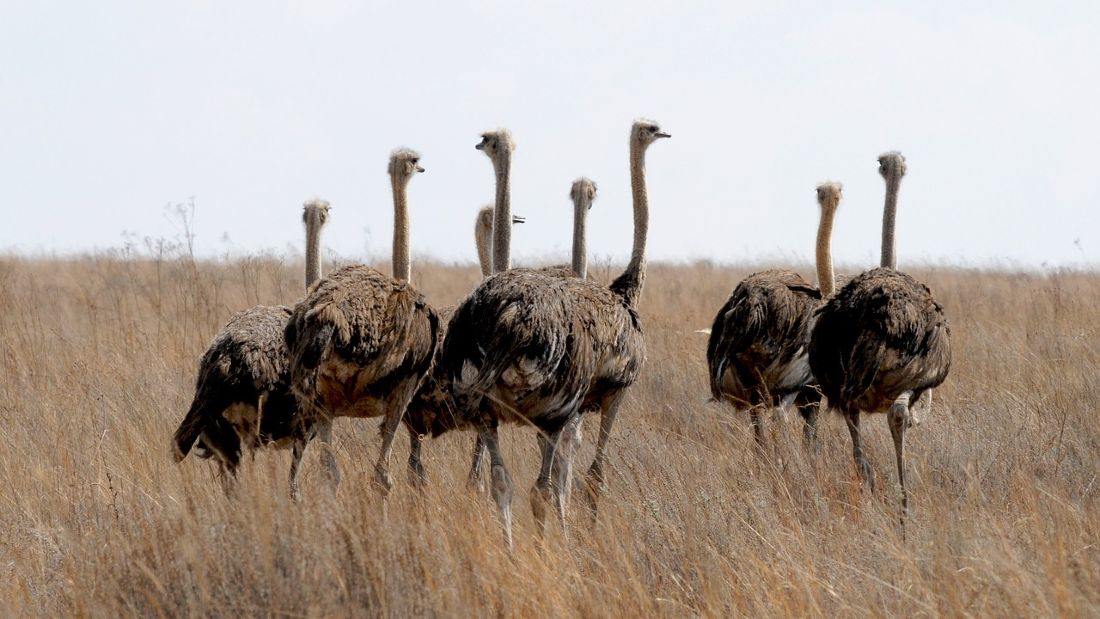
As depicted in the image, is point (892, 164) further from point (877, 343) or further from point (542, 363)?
point (542, 363)

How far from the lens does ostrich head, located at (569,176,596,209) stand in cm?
686

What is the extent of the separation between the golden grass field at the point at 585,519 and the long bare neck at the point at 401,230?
2.82 feet

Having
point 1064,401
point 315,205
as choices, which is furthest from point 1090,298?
point 315,205

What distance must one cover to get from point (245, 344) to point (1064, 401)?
4279 millimetres

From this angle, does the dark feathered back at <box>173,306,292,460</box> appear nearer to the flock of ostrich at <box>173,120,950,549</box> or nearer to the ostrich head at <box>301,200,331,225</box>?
the flock of ostrich at <box>173,120,950,549</box>

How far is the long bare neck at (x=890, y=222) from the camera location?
7.66m

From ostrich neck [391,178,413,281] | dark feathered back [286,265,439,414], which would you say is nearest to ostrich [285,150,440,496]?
dark feathered back [286,265,439,414]

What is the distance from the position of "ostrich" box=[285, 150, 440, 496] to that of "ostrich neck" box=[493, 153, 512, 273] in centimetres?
104

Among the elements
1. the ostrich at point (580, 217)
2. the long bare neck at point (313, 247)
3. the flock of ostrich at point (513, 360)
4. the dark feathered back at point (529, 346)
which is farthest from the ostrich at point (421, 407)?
the long bare neck at point (313, 247)

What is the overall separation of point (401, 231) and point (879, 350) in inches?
88.3

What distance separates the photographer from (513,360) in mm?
4691

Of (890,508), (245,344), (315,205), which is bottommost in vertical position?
(890,508)

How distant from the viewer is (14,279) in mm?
14594

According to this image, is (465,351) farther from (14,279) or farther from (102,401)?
(14,279)
